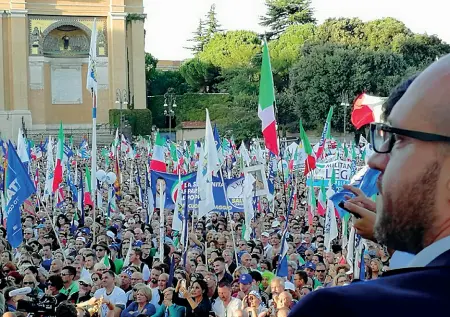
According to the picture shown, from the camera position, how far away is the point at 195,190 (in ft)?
46.3

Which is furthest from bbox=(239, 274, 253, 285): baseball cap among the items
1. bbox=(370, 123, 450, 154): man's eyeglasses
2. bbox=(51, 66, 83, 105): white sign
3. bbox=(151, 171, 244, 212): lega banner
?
bbox=(51, 66, 83, 105): white sign

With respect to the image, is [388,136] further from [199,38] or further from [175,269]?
[199,38]

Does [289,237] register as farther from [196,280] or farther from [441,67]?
[441,67]

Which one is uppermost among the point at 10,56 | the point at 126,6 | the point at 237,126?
the point at 126,6

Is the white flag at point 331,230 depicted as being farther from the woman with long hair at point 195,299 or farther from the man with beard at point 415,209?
the man with beard at point 415,209

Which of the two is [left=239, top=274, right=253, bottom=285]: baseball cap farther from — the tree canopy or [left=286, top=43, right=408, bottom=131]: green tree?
[left=286, top=43, right=408, bottom=131]: green tree

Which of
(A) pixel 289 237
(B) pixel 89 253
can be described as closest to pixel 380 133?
(B) pixel 89 253

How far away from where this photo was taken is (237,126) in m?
52.4

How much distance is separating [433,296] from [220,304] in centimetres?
645

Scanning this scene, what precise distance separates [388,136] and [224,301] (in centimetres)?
619

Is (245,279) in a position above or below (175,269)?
above

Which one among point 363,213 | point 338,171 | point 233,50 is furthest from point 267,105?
point 233,50

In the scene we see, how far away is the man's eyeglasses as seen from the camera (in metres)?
1.22

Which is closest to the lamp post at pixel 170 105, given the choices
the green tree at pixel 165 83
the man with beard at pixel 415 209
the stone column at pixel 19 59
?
the stone column at pixel 19 59
